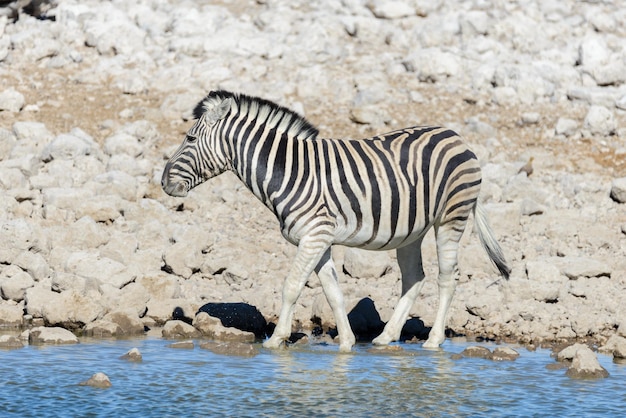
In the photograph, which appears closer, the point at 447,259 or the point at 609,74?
the point at 447,259

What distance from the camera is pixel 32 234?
13586 millimetres

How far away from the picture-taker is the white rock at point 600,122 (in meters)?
19.0

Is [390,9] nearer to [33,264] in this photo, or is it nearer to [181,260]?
[181,260]

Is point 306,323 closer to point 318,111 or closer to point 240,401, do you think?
point 240,401

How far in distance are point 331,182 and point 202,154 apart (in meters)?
1.32

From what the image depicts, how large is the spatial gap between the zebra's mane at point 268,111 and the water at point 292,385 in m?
2.15

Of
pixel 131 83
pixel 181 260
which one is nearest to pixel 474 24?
pixel 131 83

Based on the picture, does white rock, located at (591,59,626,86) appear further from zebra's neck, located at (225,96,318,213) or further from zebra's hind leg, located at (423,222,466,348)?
zebra's neck, located at (225,96,318,213)

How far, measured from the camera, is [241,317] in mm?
12016

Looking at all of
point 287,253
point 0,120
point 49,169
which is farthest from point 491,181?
point 0,120

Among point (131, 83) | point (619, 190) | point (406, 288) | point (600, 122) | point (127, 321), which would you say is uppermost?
point (131, 83)

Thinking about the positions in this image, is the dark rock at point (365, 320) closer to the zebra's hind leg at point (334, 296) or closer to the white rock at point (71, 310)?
the zebra's hind leg at point (334, 296)

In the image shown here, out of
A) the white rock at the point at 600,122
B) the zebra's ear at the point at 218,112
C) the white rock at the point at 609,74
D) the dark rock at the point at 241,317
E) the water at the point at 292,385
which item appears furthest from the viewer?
the white rock at the point at 609,74

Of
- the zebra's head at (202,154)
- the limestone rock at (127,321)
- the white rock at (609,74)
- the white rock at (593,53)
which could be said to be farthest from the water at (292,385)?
the white rock at (593,53)
